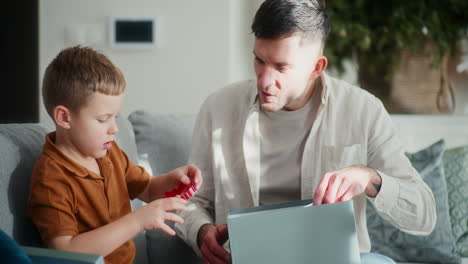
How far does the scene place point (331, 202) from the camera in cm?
111

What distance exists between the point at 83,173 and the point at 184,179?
238mm

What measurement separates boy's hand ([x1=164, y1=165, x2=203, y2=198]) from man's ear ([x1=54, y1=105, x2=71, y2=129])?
0.28m

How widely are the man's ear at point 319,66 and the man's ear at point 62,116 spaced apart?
655 millimetres

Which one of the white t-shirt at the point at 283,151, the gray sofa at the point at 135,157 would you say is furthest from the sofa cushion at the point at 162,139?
the white t-shirt at the point at 283,151

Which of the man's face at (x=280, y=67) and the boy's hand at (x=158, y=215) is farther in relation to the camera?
the man's face at (x=280, y=67)

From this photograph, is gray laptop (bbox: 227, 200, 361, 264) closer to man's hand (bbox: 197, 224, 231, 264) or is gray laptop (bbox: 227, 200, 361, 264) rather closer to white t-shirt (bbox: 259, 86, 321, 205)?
man's hand (bbox: 197, 224, 231, 264)

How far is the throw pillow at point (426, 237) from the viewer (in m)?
1.90

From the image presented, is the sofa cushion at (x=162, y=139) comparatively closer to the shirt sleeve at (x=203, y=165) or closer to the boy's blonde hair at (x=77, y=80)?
the shirt sleeve at (x=203, y=165)

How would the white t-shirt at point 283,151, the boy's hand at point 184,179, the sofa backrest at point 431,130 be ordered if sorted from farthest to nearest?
the sofa backrest at point 431,130, the white t-shirt at point 283,151, the boy's hand at point 184,179

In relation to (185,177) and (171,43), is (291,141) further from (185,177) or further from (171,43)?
(171,43)

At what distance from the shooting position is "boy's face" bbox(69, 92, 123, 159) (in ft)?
3.70

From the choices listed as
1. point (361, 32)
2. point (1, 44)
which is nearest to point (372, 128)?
point (361, 32)

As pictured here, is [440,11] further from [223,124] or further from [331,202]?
[331,202]

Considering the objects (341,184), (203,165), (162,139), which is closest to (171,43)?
(162,139)
